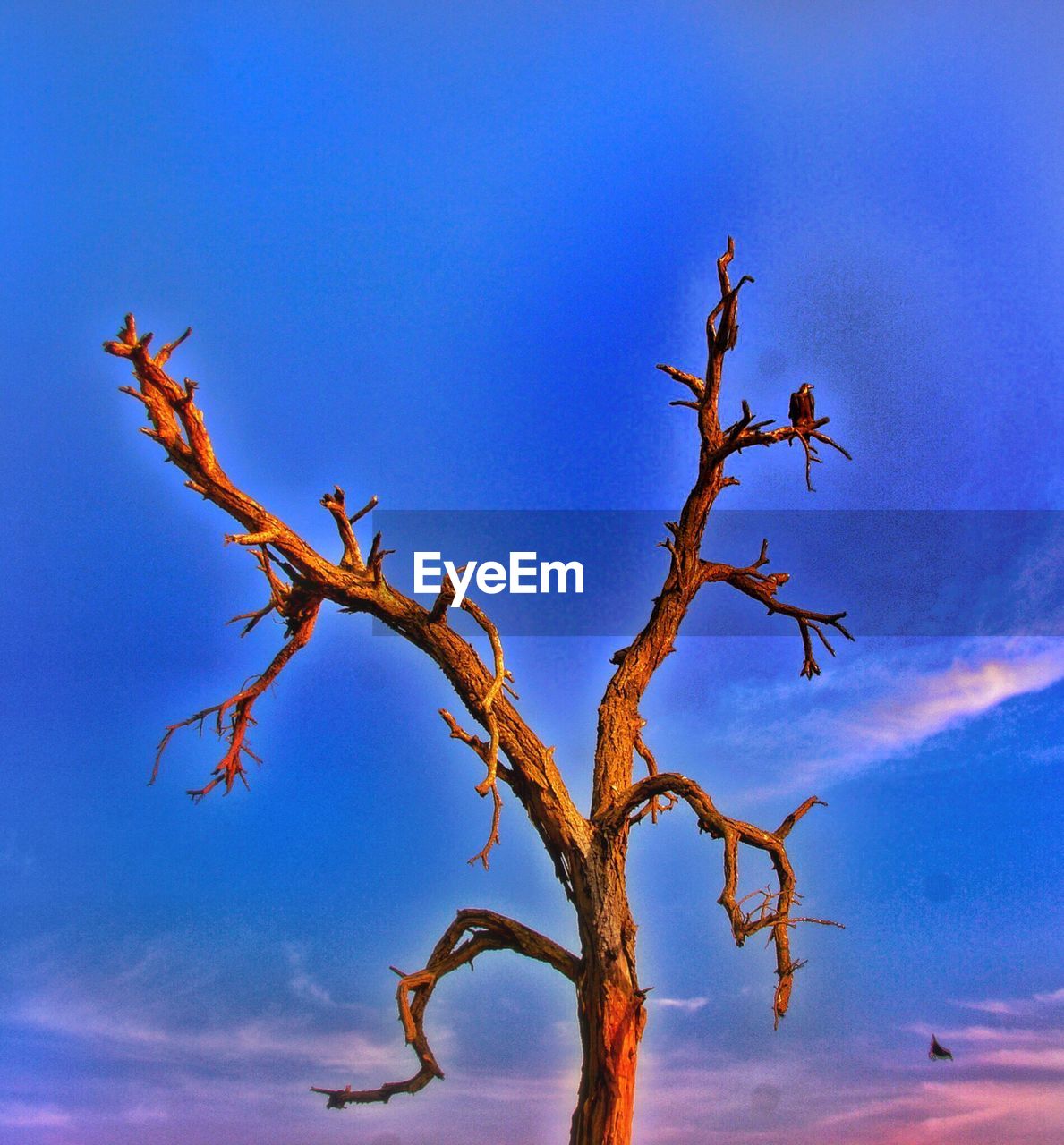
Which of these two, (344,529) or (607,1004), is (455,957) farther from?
(344,529)

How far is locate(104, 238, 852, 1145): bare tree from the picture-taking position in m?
7.35

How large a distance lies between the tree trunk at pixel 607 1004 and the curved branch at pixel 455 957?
0.97ft

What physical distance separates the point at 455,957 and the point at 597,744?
1.58 m

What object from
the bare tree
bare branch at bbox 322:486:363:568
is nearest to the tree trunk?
the bare tree

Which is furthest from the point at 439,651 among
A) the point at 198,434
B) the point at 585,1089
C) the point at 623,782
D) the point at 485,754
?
the point at 585,1089

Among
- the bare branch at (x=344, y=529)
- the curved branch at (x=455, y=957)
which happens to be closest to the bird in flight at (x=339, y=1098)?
the curved branch at (x=455, y=957)

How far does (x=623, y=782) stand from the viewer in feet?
26.5

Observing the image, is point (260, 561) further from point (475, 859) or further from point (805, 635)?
point (805, 635)

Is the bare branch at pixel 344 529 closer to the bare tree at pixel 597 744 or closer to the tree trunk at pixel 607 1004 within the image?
the bare tree at pixel 597 744

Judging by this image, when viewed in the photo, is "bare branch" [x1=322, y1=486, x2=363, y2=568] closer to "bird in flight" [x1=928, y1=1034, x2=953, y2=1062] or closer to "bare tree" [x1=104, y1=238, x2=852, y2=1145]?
"bare tree" [x1=104, y1=238, x2=852, y2=1145]

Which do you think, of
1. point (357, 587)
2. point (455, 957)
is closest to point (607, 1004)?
point (455, 957)

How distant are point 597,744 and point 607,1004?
5.31 feet

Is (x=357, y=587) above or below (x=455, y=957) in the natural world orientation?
above

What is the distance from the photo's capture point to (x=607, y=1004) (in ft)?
24.2
